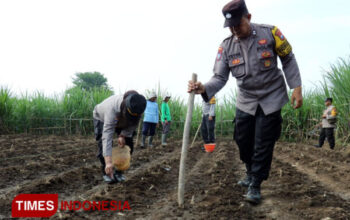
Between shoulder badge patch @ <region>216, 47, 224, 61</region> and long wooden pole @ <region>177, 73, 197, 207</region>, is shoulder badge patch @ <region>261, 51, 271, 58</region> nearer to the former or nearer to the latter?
shoulder badge patch @ <region>216, 47, 224, 61</region>

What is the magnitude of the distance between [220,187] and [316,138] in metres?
7.88

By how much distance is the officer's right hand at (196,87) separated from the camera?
7.27 feet

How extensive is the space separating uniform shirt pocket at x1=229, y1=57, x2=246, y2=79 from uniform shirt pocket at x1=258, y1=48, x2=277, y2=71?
0.14 metres

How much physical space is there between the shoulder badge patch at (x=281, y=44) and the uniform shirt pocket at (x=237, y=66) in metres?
0.29

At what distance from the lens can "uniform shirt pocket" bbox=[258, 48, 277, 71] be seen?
7.41 ft

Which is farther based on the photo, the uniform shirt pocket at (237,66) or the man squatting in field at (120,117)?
the man squatting in field at (120,117)

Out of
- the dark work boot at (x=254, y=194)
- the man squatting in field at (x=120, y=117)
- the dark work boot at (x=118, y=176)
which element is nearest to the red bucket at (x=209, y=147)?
the dark work boot at (x=118, y=176)

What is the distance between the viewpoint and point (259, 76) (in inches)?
90.4

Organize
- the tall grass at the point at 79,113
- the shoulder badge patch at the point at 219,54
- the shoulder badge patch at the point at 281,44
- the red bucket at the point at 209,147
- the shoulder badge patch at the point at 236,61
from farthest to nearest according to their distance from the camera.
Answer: the tall grass at the point at 79,113 < the red bucket at the point at 209,147 < the shoulder badge patch at the point at 219,54 < the shoulder badge patch at the point at 236,61 < the shoulder badge patch at the point at 281,44

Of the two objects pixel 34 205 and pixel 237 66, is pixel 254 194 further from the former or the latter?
pixel 34 205

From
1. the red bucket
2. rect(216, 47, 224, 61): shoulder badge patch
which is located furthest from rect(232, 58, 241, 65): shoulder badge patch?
the red bucket

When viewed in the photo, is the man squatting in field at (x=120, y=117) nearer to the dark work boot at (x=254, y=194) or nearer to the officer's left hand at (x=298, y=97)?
the dark work boot at (x=254, y=194)

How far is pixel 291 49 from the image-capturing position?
2297 millimetres

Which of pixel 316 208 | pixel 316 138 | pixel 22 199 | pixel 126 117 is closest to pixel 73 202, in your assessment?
pixel 22 199
